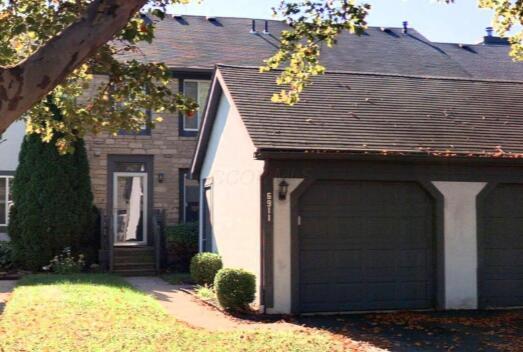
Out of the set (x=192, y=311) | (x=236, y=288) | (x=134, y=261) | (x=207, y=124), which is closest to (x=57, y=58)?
(x=236, y=288)

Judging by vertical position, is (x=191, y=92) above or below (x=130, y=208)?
above

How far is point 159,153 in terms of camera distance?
64.6 feet

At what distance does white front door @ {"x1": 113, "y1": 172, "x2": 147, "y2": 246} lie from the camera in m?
19.6

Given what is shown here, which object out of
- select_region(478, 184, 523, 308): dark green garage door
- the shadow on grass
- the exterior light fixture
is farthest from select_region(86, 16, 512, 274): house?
select_region(478, 184, 523, 308): dark green garage door

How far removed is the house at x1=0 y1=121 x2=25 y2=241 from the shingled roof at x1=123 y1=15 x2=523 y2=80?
433 cm

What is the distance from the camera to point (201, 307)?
12.0 metres

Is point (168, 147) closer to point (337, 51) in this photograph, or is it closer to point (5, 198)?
point (5, 198)

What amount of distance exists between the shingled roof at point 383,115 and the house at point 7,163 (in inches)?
338

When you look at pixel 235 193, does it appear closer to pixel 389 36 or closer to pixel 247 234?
pixel 247 234

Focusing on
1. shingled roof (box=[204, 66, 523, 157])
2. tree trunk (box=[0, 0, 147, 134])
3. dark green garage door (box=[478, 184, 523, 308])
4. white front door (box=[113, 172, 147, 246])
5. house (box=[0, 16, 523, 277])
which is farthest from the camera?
white front door (box=[113, 172, 147, 246])

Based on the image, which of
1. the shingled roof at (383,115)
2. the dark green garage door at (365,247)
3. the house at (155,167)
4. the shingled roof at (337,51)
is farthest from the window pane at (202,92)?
the dark green garage door at (365,247)

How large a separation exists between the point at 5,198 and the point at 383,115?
1236 cm

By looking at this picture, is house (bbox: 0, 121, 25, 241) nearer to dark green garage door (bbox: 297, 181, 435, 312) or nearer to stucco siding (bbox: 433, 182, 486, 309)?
dark green garage door (bbox: 297, 181, 435, 312)

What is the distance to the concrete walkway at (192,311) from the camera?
10.1 meters
